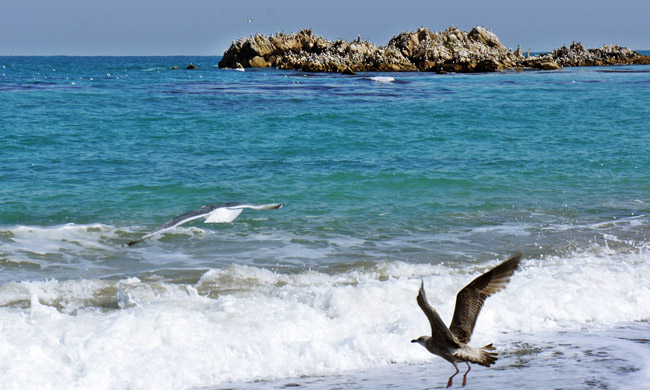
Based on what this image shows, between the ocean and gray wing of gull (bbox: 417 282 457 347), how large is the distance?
38.1 inches

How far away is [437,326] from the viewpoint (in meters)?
5.47

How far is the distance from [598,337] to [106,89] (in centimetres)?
3643

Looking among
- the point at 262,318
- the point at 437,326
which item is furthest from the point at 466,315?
the point at 262,318

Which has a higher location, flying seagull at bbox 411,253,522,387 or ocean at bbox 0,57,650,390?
flying seagull at bbox 411,253,522,387

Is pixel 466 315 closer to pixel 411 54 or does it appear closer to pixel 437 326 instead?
pixel 437 326

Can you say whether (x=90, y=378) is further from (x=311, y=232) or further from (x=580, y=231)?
(x=580, y=231)

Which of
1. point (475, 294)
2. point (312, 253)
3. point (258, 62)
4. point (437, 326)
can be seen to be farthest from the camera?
point (258, 62)

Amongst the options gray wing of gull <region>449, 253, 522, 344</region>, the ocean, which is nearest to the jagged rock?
the ocean

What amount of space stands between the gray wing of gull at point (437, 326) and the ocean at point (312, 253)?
97 centimetres

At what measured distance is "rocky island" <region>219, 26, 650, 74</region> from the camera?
2827 inches

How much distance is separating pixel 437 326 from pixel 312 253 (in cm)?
562

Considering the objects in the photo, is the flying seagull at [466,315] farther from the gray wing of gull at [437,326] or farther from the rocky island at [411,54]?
the rocky island at [411,54]

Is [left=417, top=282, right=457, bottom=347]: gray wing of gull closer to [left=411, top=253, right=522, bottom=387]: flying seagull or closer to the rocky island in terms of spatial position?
[left=411, top=253, right=522, bottom=387]: flying seagull

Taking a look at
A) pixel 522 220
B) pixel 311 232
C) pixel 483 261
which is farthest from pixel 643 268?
pixel 311 232
